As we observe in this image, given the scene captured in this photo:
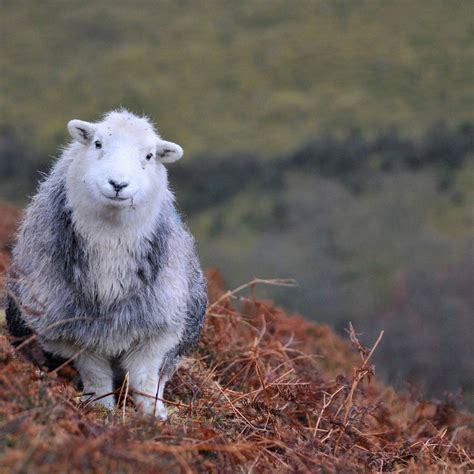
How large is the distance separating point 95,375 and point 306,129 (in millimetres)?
50607

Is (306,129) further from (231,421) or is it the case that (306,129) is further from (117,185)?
(117,185)

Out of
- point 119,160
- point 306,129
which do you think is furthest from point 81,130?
point 306,129

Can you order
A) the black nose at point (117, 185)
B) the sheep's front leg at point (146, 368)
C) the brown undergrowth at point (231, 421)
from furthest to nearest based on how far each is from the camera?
the sheep's front leg at point (146, 368), the black nose at point (117, 185), the brown undergrowth at point (231, 421)

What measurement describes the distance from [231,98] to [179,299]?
2148 inches

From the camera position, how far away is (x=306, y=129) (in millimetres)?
55812

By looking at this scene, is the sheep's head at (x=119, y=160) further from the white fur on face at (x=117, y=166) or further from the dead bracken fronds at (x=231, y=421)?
the dead bracken fronds at (x=231, y=421)

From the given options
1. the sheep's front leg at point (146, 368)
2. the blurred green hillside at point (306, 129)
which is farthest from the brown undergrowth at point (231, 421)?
the blurred green hillside at point (306, 129)

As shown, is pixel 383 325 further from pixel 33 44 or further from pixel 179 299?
pixel 33 44

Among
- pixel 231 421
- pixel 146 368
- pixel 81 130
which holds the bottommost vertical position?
pixel 231 421

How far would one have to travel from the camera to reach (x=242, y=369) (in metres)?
7.53

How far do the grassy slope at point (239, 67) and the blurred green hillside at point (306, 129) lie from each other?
13 centimetres

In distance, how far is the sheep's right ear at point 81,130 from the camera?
5969 millimetres

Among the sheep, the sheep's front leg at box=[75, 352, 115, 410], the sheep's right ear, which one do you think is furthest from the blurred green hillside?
the sheep's right ear

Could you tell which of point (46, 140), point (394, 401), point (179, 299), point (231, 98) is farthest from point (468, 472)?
point (231, 98)
